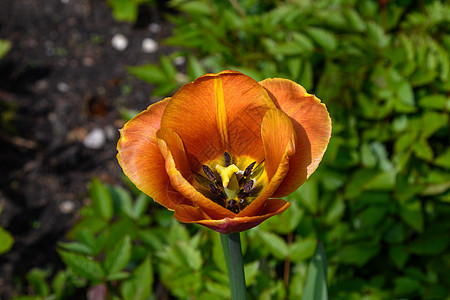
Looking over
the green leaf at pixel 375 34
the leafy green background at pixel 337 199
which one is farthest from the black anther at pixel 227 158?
the green leaf at pixel 375 34

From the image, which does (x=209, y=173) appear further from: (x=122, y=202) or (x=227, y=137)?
(x=122, y=202)

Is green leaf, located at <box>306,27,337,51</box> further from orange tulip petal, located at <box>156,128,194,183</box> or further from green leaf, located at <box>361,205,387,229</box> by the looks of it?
orange tulip petal, located at <box>156,128,194,183</box>

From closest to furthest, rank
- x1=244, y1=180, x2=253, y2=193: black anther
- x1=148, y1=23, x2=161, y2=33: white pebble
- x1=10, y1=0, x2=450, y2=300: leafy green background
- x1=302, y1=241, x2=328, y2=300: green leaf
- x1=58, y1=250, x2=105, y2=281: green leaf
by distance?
x1=244, y1=180, x2=253, y2=193: black anther
x1=302, y1=241, x2=328, y2=300: green leaf
x1=58, y1=250, x2=105, y2=281: green leaf
x1=10, y1=0, x2=450, y2=300: leafy green background
x1=148, y1=23, x2=161, y2=33: white pebble

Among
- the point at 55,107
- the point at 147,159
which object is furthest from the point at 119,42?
the point at 147,159

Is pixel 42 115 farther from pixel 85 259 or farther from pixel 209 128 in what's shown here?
pixel 209 128

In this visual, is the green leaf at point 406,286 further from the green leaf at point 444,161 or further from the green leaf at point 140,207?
the green leaf at point 140,207

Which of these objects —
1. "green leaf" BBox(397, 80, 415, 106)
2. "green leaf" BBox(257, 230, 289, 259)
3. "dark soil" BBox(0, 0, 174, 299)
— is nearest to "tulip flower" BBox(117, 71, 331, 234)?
"green leaf" BBox(257, 230, 289, 259)

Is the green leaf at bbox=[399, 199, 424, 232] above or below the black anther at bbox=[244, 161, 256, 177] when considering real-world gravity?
below
